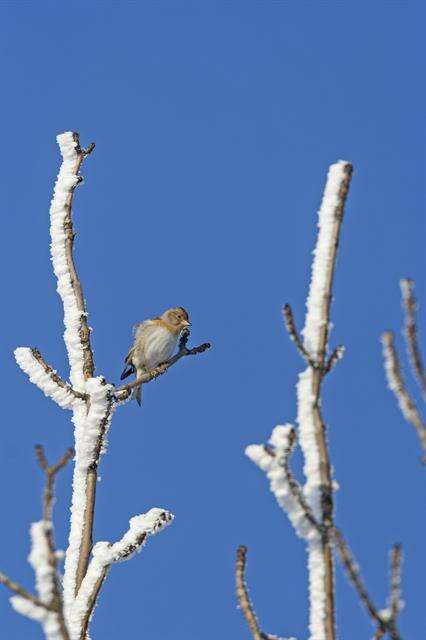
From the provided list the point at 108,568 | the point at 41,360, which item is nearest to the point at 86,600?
the point at 108,568

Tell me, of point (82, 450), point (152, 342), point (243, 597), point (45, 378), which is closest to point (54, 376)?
point (45, 378)

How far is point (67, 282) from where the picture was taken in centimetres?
606

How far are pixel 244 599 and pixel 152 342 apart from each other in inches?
335

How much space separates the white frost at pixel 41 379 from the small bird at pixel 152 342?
535cm

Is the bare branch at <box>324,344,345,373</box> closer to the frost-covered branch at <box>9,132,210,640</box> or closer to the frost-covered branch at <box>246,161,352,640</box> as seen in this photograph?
the frost-covered branch at <box>246,161,352,640</box>

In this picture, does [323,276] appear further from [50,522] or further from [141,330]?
[141,330]

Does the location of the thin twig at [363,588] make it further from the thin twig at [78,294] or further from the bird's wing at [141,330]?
the bird's wing at [141,330]

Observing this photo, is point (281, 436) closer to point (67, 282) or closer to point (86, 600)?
point (86, 600)

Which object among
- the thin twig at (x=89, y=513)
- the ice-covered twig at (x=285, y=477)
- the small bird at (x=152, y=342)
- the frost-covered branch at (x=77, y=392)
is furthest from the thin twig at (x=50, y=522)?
the small bird at (x=152, y=342)

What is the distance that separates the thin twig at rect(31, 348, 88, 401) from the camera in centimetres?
567

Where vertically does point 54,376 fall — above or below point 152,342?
below

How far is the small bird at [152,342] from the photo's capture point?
1142cm

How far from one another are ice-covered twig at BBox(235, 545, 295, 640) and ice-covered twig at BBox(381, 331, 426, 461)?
0.72 metres

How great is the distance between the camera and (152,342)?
11.5 m
